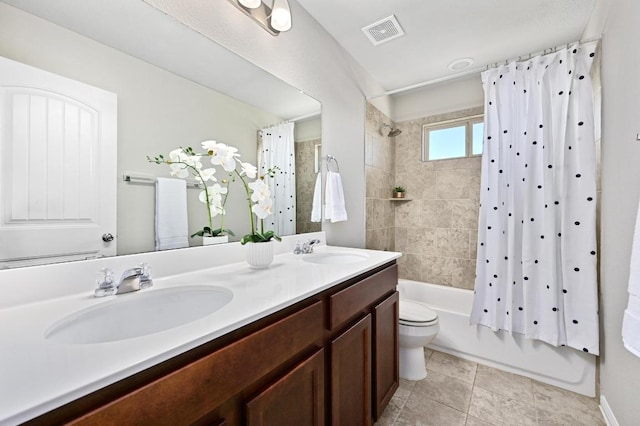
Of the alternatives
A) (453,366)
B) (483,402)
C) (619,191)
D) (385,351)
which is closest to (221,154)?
(385,351)

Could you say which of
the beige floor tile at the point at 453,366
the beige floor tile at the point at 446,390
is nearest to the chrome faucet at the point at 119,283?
the beige floor tile at the point at 446,390

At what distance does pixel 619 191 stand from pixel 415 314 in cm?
129

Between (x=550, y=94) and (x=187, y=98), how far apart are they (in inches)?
91.7

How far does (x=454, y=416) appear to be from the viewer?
151 cm

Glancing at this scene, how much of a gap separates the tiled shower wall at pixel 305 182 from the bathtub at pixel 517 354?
4.40 ft

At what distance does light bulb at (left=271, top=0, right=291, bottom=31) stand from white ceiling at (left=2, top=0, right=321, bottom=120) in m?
0.25

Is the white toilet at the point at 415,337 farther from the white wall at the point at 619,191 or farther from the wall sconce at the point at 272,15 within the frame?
the wall sconce at the point at 272,15

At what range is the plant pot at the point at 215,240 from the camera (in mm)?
1206

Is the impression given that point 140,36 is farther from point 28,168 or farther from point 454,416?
point 454,416

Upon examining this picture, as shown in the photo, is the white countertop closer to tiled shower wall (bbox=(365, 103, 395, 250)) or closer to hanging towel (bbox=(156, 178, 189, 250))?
hanging towel (bbox=(156, 178, 189, 250))

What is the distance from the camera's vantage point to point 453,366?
199 cm

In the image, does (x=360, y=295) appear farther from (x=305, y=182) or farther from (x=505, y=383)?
(x=505, y=383)

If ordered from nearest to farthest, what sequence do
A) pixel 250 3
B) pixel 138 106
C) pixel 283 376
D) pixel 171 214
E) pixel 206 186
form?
pixel 283 376, pixel 138 106, pixel 171 214, pixel 206 186, pixel 250 3

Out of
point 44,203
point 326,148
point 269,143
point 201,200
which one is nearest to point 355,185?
point 326,148
